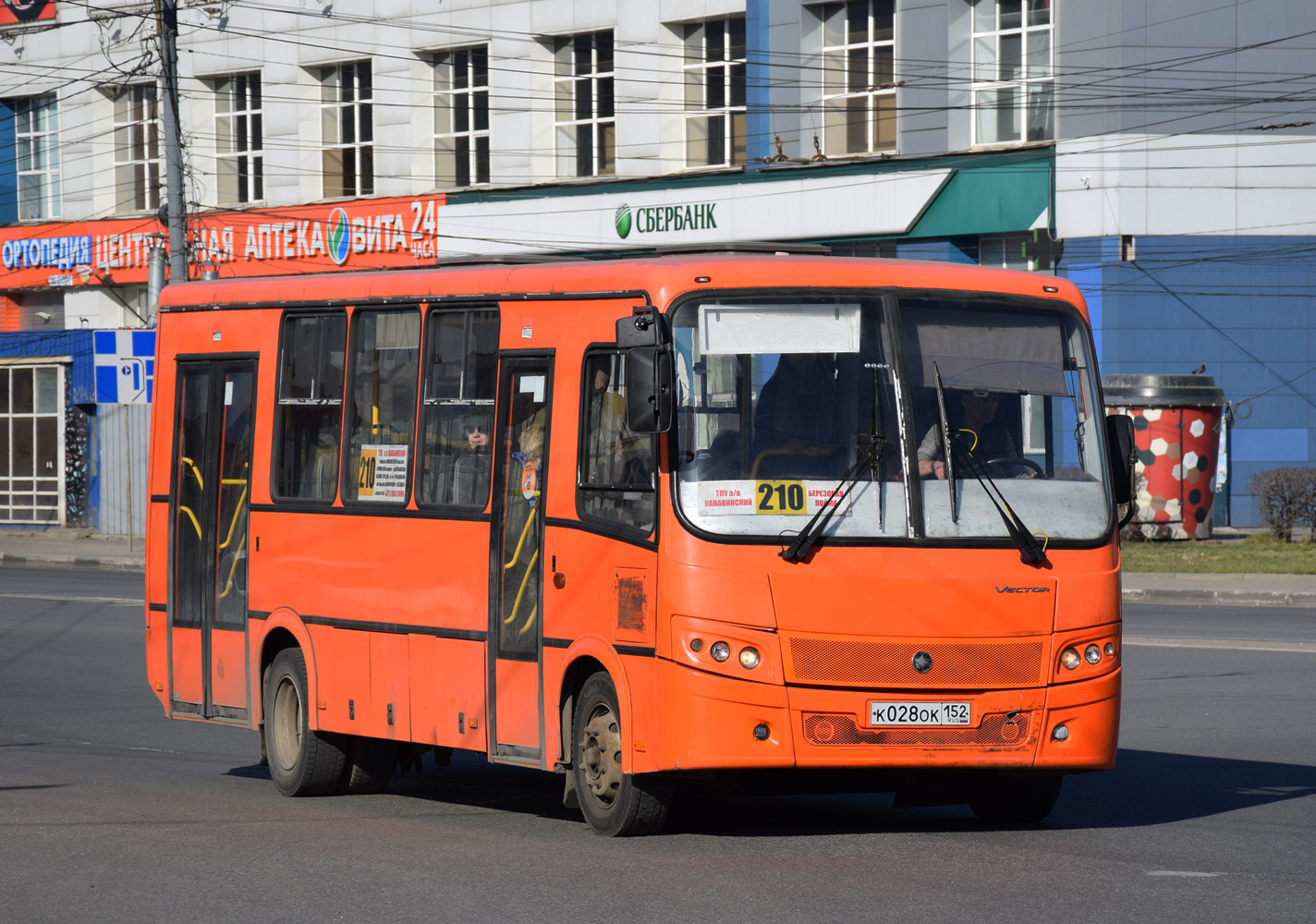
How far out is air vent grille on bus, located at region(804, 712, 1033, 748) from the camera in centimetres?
803

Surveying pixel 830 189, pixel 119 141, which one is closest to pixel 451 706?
pixel 830 189

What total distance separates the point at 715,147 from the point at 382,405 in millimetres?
26483

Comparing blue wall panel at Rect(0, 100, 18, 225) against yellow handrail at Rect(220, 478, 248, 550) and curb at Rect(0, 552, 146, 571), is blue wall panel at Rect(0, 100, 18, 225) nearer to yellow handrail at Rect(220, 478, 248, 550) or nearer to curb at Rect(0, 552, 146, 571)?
curb at Rect(0, 552, 146, 571)

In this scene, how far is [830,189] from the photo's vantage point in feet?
111

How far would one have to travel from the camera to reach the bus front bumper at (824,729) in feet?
26.2

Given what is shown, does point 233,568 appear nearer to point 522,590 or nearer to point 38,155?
point 522,590

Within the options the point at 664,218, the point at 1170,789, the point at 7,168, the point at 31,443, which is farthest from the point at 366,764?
the point at 7,168

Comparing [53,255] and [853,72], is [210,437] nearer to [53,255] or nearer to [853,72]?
[853,72]

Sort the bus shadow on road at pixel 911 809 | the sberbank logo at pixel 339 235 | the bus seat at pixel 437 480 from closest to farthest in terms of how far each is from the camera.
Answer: the bus shadow on road at pixel 911 809, the bus seat at pixel 437 480, the sberbank logo at pixel 339 235

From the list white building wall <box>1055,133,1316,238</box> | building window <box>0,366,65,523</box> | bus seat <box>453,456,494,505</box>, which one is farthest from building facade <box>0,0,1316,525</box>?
bus seat <box>453,456,494,505</box>

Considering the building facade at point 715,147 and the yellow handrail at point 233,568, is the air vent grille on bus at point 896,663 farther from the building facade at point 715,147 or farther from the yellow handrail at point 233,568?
the building facade at point 715,147

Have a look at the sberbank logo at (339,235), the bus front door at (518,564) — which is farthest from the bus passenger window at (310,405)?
the sberbank logo at (339,235)

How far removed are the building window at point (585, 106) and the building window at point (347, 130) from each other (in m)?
4.87

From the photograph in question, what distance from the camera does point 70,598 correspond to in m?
24.8
